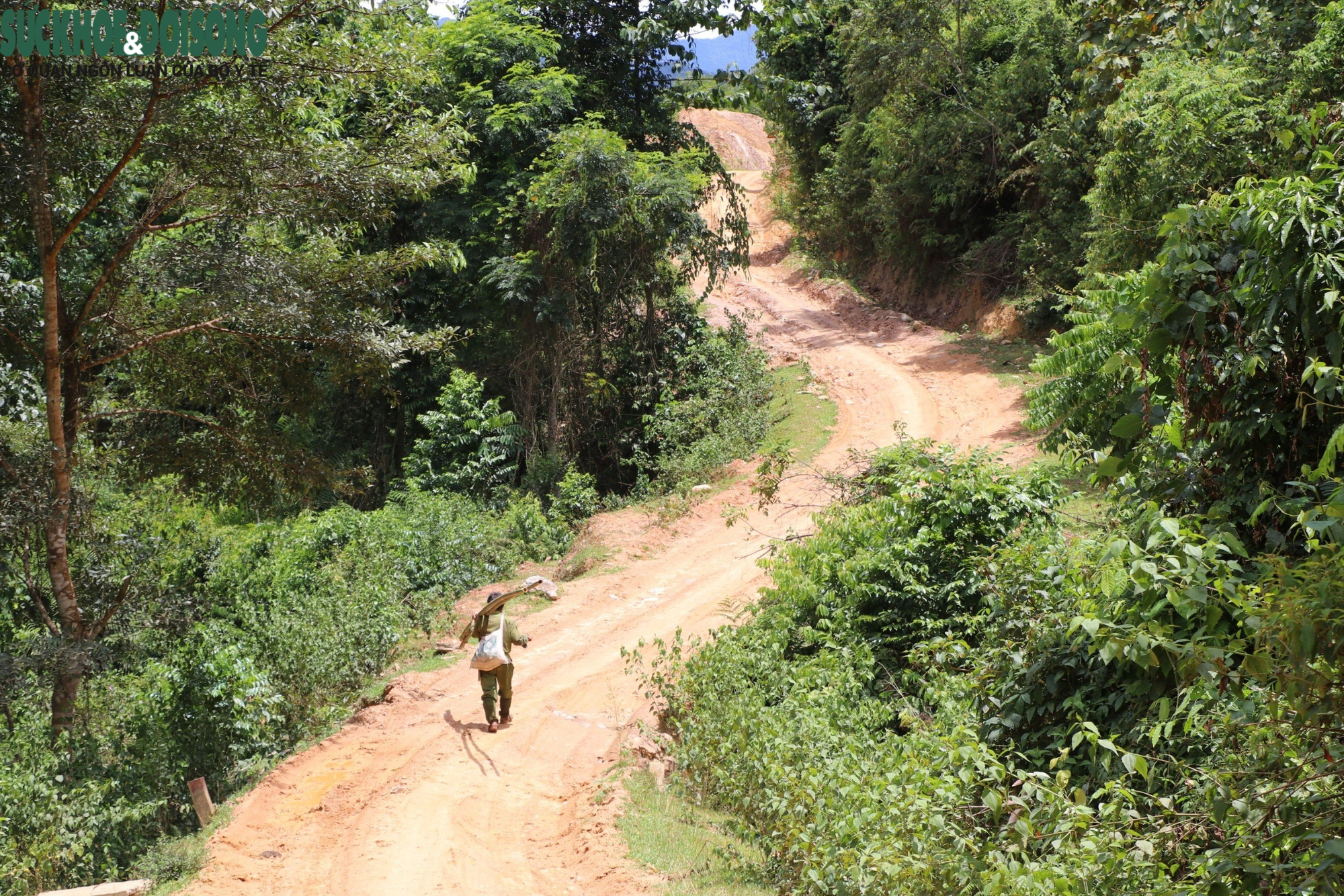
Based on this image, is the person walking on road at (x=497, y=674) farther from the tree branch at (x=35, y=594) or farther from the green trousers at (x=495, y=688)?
the tree branch at (x=35, y=594)

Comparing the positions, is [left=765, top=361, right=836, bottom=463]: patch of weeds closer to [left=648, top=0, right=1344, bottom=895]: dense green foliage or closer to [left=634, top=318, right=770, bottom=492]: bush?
[left=634, top=318, right=770, bottom=492]: bush

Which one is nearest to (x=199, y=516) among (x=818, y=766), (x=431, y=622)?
(x=431, y=622)

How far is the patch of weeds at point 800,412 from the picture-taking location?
18.6 m

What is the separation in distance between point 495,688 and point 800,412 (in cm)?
1221

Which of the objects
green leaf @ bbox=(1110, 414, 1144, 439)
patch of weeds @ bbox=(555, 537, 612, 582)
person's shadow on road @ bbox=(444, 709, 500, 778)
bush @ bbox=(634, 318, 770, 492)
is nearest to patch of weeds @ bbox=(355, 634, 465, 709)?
person's shadow on road @ bbox=(444, 709, 500, 778)

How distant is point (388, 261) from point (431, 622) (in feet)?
15.3

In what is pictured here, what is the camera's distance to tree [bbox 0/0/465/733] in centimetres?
873

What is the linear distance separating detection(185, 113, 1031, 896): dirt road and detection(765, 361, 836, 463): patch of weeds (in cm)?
59

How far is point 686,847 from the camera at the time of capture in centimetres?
684

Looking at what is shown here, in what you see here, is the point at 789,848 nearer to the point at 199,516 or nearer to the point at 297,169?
the point at 297,169

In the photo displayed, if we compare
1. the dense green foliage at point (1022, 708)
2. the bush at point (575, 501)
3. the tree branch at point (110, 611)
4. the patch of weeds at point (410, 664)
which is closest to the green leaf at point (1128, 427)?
the dense green foliage at point (1022, 708)

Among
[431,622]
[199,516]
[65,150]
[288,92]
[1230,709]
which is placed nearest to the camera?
[1230,709]

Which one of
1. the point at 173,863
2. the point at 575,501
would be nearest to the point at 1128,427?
the point at 173,863

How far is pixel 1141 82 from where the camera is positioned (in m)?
14.8
